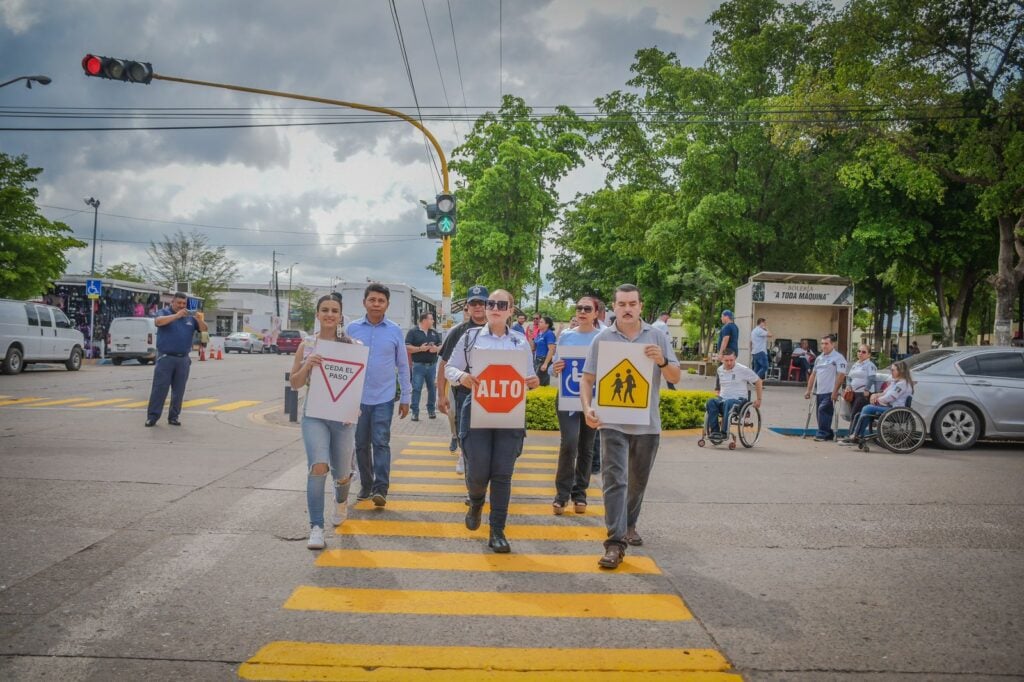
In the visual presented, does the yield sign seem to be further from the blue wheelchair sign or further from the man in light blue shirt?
the blue wheelchair sign

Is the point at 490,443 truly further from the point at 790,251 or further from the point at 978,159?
the point at 790,251

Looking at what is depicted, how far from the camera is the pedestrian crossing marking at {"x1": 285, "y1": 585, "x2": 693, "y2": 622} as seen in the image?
4.22 m

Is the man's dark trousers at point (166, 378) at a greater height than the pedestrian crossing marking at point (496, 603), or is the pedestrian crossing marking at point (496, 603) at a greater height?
the man's dark trousers at point (166, 378)

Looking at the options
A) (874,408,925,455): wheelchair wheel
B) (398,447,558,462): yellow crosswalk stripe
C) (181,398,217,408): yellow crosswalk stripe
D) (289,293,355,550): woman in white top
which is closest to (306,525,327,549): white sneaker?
(289,293,355,550): woman in white top

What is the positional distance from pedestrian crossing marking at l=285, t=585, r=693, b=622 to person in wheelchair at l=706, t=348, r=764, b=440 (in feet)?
23.3

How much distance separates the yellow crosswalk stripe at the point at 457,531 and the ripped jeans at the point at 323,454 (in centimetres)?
36

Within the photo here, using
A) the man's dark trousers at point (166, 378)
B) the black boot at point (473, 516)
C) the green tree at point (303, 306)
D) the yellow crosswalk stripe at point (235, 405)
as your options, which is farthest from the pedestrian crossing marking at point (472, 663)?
the green tree at point (303, 306)

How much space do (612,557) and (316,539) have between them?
7.19 ft

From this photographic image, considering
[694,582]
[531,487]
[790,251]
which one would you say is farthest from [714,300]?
[694,582]

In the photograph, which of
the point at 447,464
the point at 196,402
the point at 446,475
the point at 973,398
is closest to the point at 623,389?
the point at 446,475

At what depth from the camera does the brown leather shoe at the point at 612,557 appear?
201 inches

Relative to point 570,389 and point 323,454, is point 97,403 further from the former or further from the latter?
Result: point 570,389

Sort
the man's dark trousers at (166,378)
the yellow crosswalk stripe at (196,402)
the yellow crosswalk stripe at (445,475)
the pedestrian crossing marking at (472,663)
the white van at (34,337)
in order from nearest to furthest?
the pedestrian crossing marking at (472,663) < the yellow crosswalk stripe at (445,475) < the man's dark trousers at (166,378) < the yellow crosswalk stripe at (196,402) < the white van at (34,337)

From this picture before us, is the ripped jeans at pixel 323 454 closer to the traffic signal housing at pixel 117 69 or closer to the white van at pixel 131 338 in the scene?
the traffic signal housing at pixel 117 69
